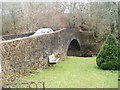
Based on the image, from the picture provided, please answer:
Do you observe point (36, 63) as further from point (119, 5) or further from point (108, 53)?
point (119, 5)

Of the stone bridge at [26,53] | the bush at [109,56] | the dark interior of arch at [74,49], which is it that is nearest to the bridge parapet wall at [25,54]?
the stone bridge at [26,53]

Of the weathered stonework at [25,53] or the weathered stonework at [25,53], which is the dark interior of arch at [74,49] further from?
the weathered stonework at [25,53]

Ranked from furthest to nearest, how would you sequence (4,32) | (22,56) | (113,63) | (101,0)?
1. (101,0)
2. (4,32)
3. (113,63)
4. (22,56)

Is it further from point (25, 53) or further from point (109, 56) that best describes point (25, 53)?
point (109, 56)

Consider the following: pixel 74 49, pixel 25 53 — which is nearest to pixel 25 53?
pixel 25 53

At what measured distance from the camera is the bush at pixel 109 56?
954 centimetres

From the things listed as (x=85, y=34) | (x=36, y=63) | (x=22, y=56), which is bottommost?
(x=85, y=34)

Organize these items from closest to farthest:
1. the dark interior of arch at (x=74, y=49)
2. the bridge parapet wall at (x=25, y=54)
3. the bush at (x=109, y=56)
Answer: the bridge parapet wall at (x=25, y=54)
the bush at (x=109, y=56)
the dark interior of arch at (x=74, y=49)

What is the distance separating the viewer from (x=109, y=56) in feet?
31.9

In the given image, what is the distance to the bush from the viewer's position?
31.3 ft

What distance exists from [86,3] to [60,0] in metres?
3.50

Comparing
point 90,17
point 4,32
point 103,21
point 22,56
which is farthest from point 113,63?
point 90,17

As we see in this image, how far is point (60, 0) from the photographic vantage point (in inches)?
1061

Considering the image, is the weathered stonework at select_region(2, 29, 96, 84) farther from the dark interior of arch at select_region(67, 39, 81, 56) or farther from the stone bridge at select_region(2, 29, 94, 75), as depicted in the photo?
the dark interior of arch at select_region(67, 39, 81, 56)
